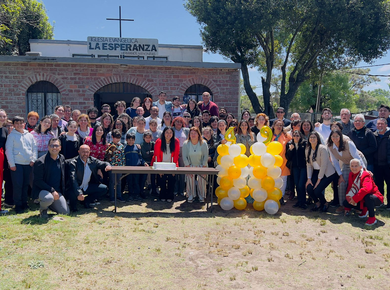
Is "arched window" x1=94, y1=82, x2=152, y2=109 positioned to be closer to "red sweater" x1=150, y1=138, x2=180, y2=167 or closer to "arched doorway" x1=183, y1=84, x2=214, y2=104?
"arched doorway" x1=183, y1=84, x2=214, y2=104

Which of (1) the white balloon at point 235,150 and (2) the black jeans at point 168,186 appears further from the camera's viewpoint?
(2) the black jeans at point 168,186

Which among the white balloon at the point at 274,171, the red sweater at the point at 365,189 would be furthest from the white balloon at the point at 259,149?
the red sweater at the point at 365,189

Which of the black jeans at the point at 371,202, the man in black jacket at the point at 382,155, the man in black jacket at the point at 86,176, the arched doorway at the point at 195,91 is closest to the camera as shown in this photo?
the black jeans at the point at 371,202

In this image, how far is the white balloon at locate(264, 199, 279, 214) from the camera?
6.24 meters

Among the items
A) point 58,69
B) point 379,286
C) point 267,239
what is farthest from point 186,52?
point 379,286

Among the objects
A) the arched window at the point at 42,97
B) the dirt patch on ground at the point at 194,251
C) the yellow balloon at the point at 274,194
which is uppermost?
the arched window at the point at 42,97

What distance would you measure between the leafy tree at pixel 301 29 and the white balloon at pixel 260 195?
48.2 feet

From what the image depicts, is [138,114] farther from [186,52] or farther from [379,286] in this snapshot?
[186,52]

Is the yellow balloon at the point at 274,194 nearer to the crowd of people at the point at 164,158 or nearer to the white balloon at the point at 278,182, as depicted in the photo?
the white balloon at the point at 278,182

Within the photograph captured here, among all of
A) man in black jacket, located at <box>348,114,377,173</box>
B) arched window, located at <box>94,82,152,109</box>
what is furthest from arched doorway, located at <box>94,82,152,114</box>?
man in black jacket, located at <box>348,114,377,173</box>

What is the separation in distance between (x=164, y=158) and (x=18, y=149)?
2.71 meters

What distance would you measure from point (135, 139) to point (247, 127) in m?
2.45

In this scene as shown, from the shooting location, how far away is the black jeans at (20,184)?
6.08 m

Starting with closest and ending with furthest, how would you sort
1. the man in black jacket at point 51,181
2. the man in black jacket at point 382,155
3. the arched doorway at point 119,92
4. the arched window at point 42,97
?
the man in black jacket at point 51,181 → the man in black jacket at point 382,155 → the arched window at point 42,97 → the arched doorway at point 119,92
